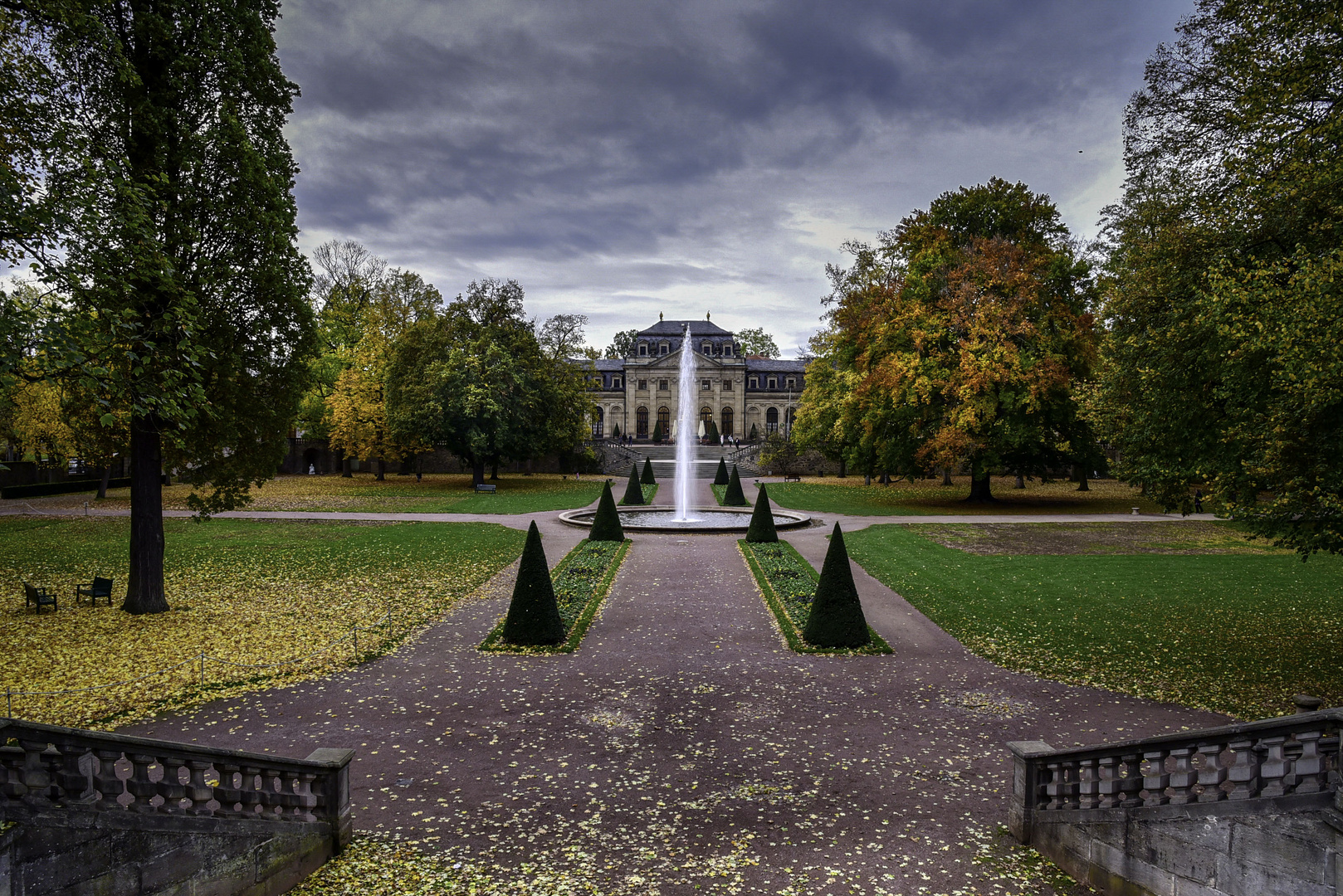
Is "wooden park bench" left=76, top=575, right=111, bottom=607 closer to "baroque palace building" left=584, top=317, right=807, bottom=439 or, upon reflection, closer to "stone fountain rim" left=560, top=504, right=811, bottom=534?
"stone fountain rim" left=560, top=504, right=811, bottom=534

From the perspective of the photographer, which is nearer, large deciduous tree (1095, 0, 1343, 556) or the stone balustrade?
the stone balustrade

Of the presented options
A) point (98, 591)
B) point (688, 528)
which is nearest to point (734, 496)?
point (688, 528)

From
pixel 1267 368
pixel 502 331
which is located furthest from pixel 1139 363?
pixel 502 331

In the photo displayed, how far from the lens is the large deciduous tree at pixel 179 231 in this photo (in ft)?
33.3

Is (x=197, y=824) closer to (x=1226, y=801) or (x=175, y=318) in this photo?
(x=1226, y=801)

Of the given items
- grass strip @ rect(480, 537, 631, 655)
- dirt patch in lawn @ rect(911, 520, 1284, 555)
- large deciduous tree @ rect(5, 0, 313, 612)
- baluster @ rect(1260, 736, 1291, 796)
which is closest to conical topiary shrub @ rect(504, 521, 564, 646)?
grass strip @ rect(480, 537, 631, 655)

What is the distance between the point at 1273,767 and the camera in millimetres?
4832

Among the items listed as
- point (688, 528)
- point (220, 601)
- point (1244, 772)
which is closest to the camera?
point (1244, 772)

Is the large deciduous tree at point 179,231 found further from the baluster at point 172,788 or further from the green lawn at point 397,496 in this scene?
the green lawn at point 397,496

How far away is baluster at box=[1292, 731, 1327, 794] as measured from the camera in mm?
4680

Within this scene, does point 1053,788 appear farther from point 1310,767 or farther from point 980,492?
point 980,492

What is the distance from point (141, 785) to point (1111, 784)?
7367 mm

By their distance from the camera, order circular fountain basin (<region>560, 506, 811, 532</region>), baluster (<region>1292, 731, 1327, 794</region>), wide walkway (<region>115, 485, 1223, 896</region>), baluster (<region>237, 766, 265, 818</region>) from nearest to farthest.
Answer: baluster (<region>1292, 731, 1327, 794</region>)
baluster (<region>237, 766, 265, 818</region>)
wide walkway (<region>115, 485, 1223, 896</region>)
circular fountain basin (<region>560, 506, 811, 532</region>)

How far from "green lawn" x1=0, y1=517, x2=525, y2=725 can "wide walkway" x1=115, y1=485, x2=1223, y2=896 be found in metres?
1.17
